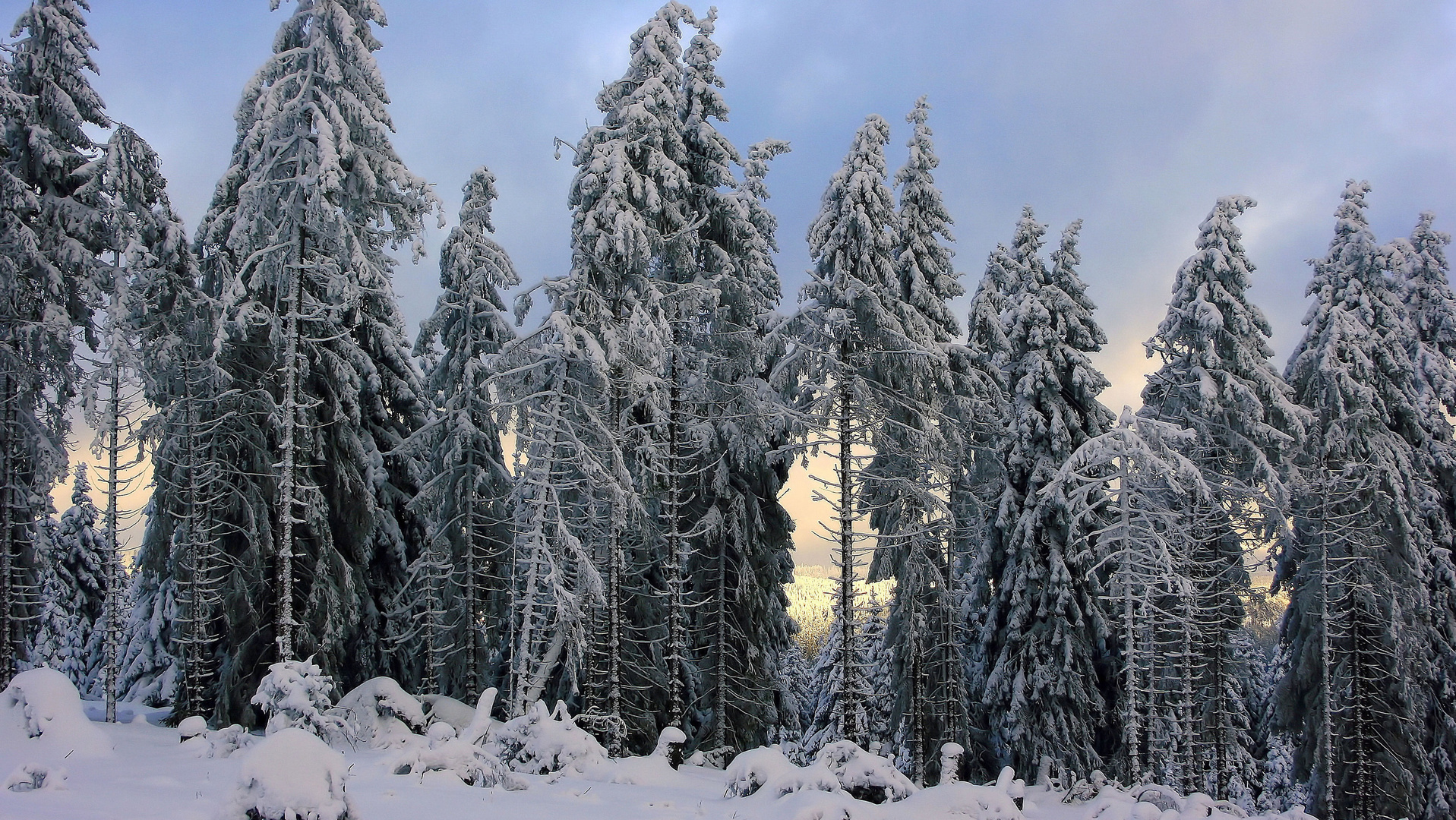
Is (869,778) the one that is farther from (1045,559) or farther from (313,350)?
(313,350)

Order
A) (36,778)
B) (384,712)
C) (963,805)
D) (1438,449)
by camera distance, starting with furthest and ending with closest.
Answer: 1. (1438,449)
2. (384,712)
3. (963,805)
4. (36,778)

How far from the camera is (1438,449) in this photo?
2492 cm

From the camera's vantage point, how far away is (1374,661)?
23828mm

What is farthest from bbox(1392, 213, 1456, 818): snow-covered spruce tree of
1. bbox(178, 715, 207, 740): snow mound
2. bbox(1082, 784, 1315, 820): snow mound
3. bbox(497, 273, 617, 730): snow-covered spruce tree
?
bbox(178, 715, 207, 740): snow mound

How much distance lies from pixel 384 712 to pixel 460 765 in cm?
612

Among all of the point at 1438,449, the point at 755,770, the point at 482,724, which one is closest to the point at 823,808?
the point at 755,770

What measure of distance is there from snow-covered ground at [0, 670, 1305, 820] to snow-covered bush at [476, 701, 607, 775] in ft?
0.14

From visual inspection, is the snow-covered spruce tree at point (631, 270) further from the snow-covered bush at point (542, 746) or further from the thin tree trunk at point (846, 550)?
the snow-covered bush at point (542, 746)

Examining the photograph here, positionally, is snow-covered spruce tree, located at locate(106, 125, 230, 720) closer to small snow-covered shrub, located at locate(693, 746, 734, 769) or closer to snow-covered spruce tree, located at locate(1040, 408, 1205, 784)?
small snow-covered shrub, located at locate(693, 746, 734, 769)

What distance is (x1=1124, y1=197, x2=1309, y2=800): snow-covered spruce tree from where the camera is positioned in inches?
834

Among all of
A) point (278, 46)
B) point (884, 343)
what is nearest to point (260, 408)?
point (278, 46)

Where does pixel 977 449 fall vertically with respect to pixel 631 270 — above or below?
below

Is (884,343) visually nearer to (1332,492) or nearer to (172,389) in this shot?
(1332,492)

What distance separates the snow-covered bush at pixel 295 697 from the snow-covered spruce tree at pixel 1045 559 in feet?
50.8
